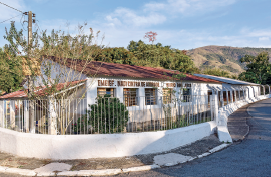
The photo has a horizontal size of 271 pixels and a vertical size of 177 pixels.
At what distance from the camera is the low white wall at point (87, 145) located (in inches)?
220

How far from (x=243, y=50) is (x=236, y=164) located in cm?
20515

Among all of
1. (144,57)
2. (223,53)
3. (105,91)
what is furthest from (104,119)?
(223,53)

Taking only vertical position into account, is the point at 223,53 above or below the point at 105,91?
above

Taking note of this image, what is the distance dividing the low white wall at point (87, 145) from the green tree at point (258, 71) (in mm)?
45794

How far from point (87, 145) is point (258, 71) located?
→ 5252 centimetres

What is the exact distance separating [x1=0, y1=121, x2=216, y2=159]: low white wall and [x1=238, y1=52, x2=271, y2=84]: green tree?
45.8 metres

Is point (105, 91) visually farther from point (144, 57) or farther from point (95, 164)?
point (144, 57)

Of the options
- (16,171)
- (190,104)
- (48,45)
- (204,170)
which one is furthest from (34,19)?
(204,170)

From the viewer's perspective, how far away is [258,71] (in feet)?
157

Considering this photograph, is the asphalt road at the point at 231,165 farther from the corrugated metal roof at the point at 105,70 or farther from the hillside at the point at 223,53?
the hillside at the point at 223,53

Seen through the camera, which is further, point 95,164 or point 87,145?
point 87,145

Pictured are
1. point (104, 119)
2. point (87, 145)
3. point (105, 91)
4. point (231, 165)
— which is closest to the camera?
point (231, 165)

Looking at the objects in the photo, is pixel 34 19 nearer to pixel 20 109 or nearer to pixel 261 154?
pixel 20 109

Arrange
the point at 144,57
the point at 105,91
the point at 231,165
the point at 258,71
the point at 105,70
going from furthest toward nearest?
the point at 258,71
the point at 144,57
the point at 105,70
the point at 105,91
the point at 231,165
